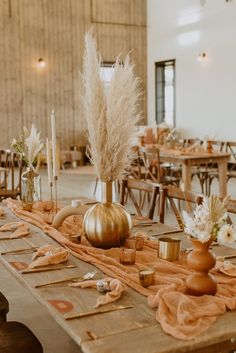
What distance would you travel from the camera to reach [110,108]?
2.22 m

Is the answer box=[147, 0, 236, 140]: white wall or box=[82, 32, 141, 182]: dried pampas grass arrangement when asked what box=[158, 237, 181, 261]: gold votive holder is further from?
box=[147, 0, 236, 140]: white wall

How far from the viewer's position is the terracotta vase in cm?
180

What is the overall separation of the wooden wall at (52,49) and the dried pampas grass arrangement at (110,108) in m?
9.93

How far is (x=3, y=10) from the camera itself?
1163cm

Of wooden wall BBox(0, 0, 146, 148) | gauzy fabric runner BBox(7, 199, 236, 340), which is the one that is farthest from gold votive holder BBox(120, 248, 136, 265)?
wooden wall BBox(0, 0, 146, 148)

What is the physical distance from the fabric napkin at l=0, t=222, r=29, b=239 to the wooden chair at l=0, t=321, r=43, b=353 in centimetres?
59

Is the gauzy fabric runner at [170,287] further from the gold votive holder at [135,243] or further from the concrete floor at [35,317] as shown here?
the concrete floor at [35,317]

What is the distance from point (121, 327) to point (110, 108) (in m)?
1.00

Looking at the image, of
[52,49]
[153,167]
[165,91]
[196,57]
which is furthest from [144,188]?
[165,91]

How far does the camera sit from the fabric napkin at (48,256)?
220cm

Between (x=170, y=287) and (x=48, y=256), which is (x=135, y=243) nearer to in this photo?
(x=48, y=256)

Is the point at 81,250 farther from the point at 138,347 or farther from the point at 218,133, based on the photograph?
the point at 218,133

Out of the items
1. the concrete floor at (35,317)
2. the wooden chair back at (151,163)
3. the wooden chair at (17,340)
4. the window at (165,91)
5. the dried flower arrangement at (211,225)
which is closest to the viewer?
the dried flower arrangement at (211,225)

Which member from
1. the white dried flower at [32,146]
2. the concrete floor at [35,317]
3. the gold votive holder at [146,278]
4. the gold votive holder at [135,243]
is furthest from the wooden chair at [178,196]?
the gold votive holder at [146,278]
